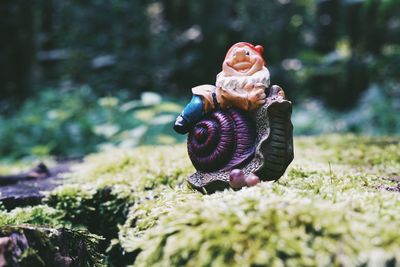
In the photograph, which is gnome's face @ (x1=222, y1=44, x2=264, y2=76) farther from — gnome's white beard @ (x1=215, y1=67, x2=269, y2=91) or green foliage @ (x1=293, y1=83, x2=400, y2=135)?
green foliage @ (x1=293, y1=83, x2=400, y2=135)

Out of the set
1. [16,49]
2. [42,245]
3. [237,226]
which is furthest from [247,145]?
[16,49]

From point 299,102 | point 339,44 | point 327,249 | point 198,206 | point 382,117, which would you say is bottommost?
point 327,249

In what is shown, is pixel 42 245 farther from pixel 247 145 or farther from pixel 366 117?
pixel 366 117

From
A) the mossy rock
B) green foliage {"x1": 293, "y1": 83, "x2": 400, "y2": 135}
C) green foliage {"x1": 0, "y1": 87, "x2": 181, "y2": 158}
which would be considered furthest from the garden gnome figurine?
green foliage {"x1": 293, "y1": 83, "x2": 400, "y2": 135}

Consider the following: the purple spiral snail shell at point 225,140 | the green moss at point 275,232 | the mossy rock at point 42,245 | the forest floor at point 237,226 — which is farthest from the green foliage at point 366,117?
the mossy rock at point 42,245

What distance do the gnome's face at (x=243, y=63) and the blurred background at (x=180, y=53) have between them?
5634 millimetres

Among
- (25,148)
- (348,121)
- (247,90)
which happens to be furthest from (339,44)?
(247,90)

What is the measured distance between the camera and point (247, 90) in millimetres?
2139

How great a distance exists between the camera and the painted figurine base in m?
2.03

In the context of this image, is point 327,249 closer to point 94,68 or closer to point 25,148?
point 25,148

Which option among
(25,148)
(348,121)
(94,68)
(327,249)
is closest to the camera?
(327,249)

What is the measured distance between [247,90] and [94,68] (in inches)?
302

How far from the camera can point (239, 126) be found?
2.12m

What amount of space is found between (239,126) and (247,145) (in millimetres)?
103
